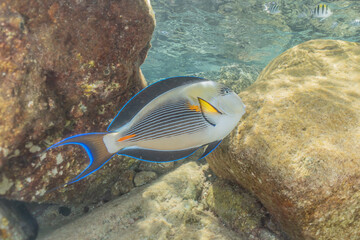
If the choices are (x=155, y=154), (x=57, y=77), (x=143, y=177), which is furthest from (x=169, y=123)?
(x=143, y=177)

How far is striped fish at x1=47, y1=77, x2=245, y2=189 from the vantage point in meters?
1.17

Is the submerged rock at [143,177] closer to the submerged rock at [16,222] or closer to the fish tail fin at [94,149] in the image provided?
the submerged rock at [16,222]

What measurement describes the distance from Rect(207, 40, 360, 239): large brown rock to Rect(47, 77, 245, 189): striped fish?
116 centimetres

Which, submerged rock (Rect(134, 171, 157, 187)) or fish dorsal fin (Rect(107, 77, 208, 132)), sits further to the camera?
submerged rock (Rect(134, 171, 157, 187))

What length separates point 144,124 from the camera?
1210 mm

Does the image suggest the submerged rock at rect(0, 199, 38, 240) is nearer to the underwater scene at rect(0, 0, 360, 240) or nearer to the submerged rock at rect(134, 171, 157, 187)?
the underwater scene at rect(0, 0, 360, 240)

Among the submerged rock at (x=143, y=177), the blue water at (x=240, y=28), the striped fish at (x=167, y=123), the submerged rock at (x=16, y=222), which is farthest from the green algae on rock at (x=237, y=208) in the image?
the blue water at (x=240, y=28)

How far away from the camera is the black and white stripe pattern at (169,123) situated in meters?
1.20

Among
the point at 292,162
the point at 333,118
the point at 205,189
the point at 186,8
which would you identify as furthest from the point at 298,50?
the point at 186,8

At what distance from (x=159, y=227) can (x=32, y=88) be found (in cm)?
227

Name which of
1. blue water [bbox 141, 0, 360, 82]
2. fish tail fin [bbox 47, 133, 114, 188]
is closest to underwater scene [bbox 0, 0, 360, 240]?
fish tail fin [bbox 47, 133, 114, 188]

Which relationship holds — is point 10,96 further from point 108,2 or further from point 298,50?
point 298,50

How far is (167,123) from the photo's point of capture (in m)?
1.22

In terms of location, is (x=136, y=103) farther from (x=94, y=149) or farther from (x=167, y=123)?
(x=94, y=149)
